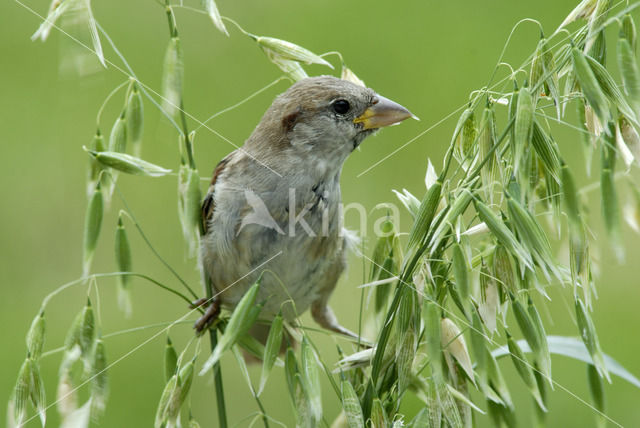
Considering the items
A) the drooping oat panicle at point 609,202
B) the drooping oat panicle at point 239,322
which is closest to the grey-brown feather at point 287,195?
the drooping oat panicle at point 239,322

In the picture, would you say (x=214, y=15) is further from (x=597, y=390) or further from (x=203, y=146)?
(x=203, y=146)

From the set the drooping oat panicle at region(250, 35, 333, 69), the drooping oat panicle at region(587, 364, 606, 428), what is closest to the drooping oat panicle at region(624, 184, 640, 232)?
the drooping oat panicle at region(587, 364, 606, 428)

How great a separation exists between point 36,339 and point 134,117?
16.6 inches

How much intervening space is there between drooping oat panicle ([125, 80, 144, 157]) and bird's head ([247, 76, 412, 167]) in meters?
0.65

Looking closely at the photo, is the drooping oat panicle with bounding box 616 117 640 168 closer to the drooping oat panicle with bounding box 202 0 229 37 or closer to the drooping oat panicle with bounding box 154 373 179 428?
the drooping oat panicle with bounding box 202 0 229 37

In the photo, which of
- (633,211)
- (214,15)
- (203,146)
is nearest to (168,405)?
(214,15)

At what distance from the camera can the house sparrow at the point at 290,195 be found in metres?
1.91

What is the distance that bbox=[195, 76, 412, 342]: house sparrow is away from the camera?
6.25ft

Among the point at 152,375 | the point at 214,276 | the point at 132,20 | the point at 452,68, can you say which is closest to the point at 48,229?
the point at 152,375

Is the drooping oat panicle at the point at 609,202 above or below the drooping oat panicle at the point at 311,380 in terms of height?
above

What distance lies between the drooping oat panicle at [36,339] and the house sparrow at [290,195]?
25.4 inches

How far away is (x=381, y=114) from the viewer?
1.91 m

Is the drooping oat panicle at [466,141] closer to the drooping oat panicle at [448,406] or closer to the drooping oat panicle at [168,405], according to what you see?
the drooping oat panicle at [448,406]

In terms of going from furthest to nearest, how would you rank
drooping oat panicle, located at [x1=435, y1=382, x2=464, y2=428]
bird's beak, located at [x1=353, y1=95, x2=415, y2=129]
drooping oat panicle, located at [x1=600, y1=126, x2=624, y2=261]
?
1. bird's beak, located at [x1=353, y1=95, x2=415, y2=129]
2. drooping oat panicle, located at [x1=435, y1=382, x2=464, y2=428]
3. drooping oat panicle, located at [x1=600, y1=126, x2=624, y2=261]
